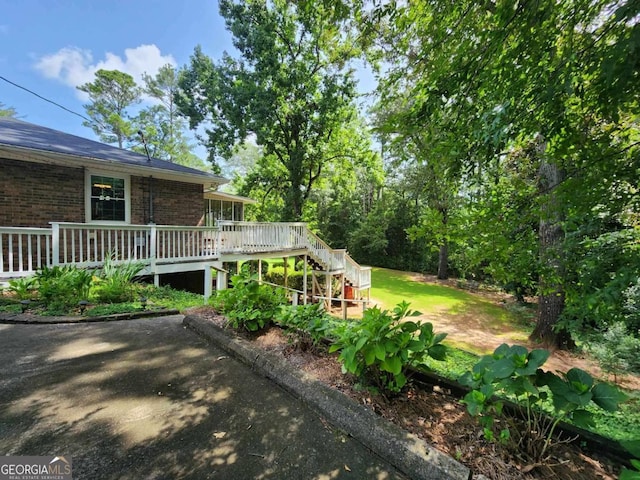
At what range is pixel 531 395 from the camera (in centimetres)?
157

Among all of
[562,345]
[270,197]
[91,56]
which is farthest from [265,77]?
[91,56]

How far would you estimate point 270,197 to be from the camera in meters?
19.3

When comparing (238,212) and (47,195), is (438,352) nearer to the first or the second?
(47,195)

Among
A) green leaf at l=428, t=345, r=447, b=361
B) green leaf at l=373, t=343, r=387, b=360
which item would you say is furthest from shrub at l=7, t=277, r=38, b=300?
green leaf at l=428, t=345, r=447, b=361

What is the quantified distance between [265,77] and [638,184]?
13619 mm

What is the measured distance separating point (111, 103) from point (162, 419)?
35.0 meters

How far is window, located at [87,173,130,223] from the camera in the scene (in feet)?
27.0

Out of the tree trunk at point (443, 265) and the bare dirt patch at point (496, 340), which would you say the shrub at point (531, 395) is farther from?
the tree trunk at point (443, 265)

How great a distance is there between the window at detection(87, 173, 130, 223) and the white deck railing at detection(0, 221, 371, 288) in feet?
2.32

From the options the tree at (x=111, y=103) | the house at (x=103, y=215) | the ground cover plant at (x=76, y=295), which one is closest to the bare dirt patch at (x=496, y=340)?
the house at (x=103, y=215)

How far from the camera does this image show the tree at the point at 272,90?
12.5 m

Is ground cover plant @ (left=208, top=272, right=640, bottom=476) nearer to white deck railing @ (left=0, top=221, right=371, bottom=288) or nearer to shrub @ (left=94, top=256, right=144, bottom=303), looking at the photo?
shrub @ (left=94, top=256, right=144, bottom=303)

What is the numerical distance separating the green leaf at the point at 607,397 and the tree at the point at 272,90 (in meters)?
13.1

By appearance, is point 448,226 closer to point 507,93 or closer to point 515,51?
point 507,93
